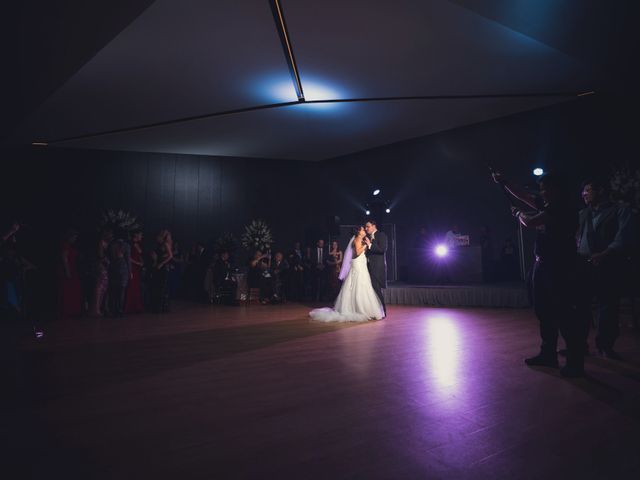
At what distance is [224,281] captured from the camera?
26.3 ft

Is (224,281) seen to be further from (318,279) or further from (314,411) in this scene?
(314,411)

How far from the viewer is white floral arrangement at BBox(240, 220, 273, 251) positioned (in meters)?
9.62

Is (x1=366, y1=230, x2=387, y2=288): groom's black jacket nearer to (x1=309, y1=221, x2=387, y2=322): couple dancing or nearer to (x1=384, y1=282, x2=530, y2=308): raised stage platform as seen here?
(x1=309, y1=221, x2=387, y2=322): couple dancing

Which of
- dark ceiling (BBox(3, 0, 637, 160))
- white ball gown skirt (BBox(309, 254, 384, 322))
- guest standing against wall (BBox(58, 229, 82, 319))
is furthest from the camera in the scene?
guest standing against wall (BBox(58, 229, 82, 319))

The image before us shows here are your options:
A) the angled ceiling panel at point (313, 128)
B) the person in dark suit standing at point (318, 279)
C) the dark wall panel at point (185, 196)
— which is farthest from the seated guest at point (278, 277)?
the dark wall panel at point (185, 196)

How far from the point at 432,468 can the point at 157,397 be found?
173 cm

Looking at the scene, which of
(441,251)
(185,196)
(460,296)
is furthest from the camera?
(185,196)

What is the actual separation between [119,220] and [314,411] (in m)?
9.08

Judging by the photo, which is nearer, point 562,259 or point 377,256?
point 562,259

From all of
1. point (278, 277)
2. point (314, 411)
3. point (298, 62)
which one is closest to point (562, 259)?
point (314, 411)

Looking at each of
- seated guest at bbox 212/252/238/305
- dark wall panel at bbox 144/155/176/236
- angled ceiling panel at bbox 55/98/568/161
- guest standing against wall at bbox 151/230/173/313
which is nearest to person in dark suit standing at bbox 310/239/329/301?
seated guest at bbox 212/252/238/305

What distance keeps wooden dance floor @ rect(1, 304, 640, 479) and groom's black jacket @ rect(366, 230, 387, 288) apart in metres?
1.98

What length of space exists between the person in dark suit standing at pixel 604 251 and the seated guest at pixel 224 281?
6398mm

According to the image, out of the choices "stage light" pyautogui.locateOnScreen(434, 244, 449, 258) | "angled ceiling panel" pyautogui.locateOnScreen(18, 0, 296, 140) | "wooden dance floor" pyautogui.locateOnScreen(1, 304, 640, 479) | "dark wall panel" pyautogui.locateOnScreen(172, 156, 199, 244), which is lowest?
"wooden dance floor" pyautogui.locateOnScreen(1, 304, 640, 479)
